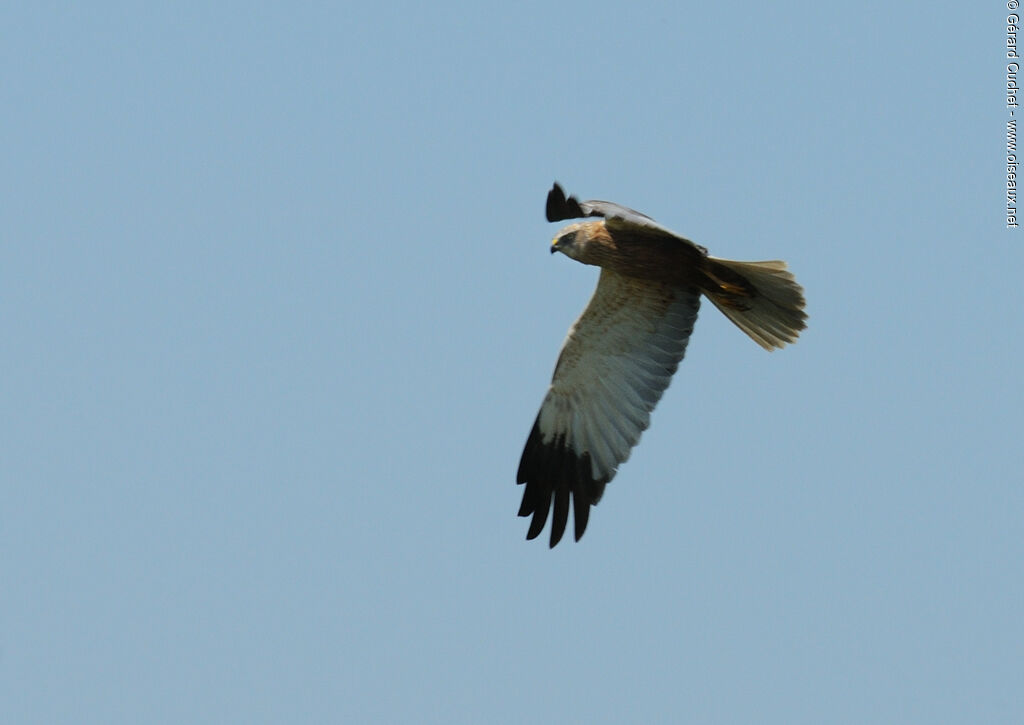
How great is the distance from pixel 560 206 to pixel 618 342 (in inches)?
83.5

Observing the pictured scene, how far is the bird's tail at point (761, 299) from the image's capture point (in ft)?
33.9

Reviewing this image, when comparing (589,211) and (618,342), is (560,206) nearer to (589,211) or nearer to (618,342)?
(589,211)

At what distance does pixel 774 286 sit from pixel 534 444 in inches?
81.1

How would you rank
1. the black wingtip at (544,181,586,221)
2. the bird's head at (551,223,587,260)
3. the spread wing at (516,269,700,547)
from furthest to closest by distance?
the spread wing at (516,269,700,547) → the bird's head at (551,223,587,260) → the black wingtip at (544,181,586,221)

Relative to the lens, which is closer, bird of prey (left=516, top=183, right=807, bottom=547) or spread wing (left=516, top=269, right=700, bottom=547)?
bird of prey (left=516, top=183, right=807, bottom=547)

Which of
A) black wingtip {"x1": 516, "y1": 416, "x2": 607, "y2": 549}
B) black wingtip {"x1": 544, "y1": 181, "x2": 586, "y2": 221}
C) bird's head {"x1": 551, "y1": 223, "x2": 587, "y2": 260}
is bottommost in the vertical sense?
black wingtip {"x1": 516, "y1": 416, "x2": 607, "y2": 549}

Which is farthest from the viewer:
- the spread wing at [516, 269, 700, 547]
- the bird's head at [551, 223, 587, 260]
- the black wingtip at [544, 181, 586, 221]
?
the spread wing at [516, 269, 700, 547]

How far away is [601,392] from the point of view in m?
11.1

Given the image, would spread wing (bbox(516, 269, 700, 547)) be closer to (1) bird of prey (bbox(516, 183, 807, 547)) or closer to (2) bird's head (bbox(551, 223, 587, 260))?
(1) bird of prey (bbox(516, 183, 807, 547))

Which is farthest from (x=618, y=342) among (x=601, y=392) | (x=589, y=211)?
(x=589, y=211)

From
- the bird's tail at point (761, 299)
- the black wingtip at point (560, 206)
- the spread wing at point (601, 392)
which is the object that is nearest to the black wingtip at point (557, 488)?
the spread wing at point (601, 392)

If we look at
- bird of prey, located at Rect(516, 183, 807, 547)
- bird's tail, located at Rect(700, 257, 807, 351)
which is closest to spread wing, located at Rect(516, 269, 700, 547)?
bird of prey, located at Rect(516, 183, 807, 547)

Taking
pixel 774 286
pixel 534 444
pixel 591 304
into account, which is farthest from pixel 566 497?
pixel 774 286

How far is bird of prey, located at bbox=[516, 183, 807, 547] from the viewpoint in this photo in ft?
33.8
